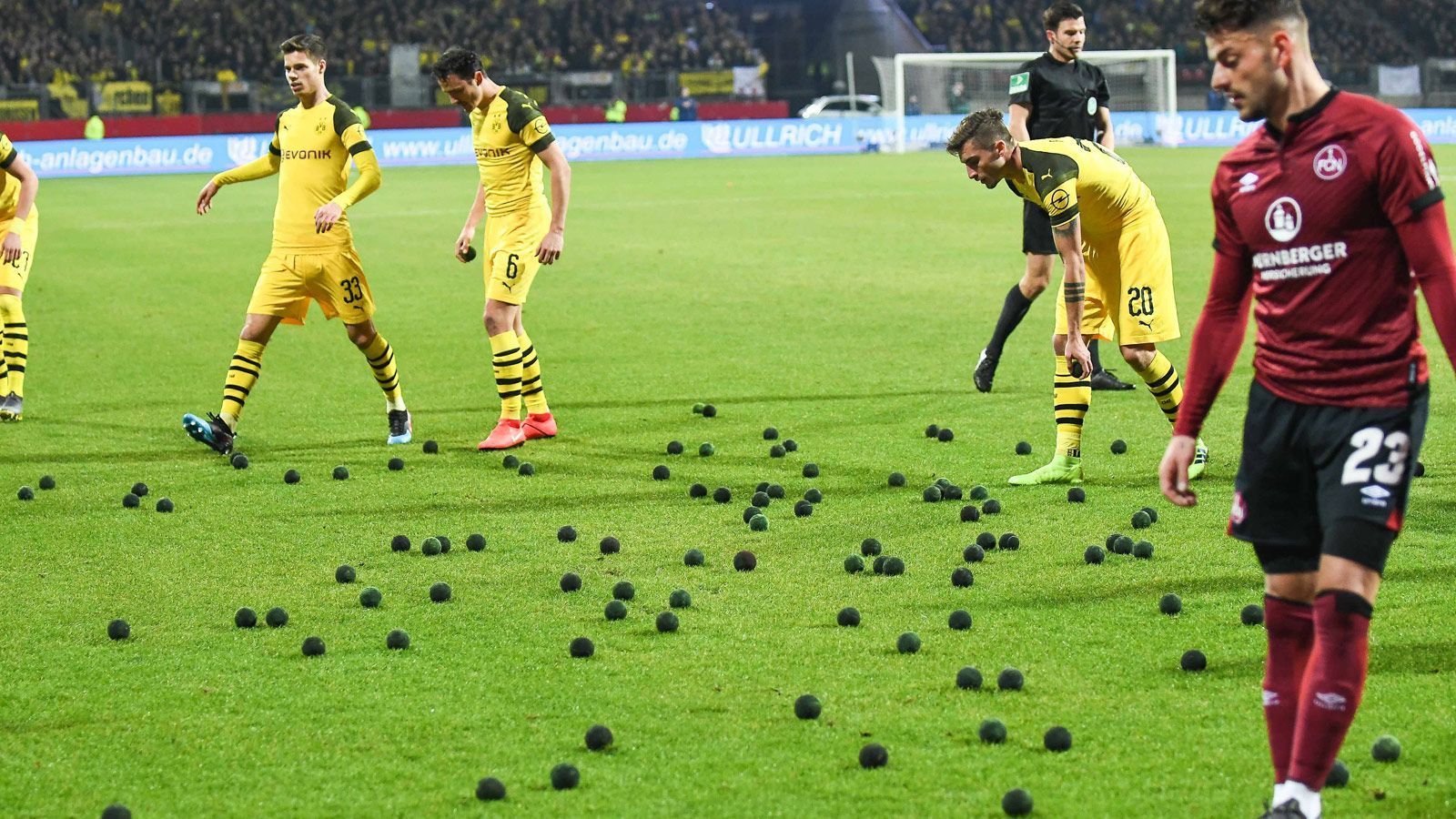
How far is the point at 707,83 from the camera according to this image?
191 feet

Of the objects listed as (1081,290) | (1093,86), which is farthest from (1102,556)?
(1093,86)

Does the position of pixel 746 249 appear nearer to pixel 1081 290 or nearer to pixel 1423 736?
pixel 1081 290

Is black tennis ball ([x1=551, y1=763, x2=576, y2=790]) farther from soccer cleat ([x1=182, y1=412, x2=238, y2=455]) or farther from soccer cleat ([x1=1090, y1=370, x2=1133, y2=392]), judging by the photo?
soccer cleat ([x1=1090, y1=370, x2=1133, y2=392])

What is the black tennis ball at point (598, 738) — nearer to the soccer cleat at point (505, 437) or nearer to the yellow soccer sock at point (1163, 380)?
the yellow soccer sock at point (1163, 380)

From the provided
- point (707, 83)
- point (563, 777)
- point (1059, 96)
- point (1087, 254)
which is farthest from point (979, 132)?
point (707, 83)

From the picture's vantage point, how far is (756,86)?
194ft

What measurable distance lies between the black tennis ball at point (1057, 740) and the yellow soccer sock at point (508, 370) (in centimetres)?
663

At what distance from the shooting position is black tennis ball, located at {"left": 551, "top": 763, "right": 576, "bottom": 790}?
16.7 ft

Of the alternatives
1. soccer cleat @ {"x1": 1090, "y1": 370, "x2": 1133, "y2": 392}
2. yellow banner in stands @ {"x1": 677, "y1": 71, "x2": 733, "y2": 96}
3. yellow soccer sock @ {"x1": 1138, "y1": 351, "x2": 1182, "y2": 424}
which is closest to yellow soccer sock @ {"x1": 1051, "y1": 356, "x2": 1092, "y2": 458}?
yellow soccer sock @ {"x1": 1138, "y1": 351, "x2": 1182, "y2": 424}

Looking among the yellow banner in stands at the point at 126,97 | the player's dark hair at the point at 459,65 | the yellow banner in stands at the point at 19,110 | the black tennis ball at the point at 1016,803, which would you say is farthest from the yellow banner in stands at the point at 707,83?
the black tennis ball at the point at 1016,803

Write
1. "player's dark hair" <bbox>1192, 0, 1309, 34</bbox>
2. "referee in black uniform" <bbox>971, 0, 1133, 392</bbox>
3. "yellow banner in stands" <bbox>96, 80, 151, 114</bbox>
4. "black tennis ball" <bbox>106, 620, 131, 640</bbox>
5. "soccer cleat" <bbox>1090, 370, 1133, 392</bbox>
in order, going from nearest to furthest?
1. "player's dark hair" <bbox>1192, 0, 1309, 34</bbox>
2. "black tennis ball" <bbox>106, 620, 131, 640</bbox>
3. "referee in black uniform" <bbox>971, 0, 1133, 392</bbox>
4. "soccer cleat" <bbox>1090, 370, 1133, 392</bbox>
5. "yellow banner in stands" <bbox>96, 80, 151, 114</bbox>

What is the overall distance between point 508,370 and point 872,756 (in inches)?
263

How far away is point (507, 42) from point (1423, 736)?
57477 millimetres

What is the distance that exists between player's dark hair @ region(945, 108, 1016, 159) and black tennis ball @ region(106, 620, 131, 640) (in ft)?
14.3
